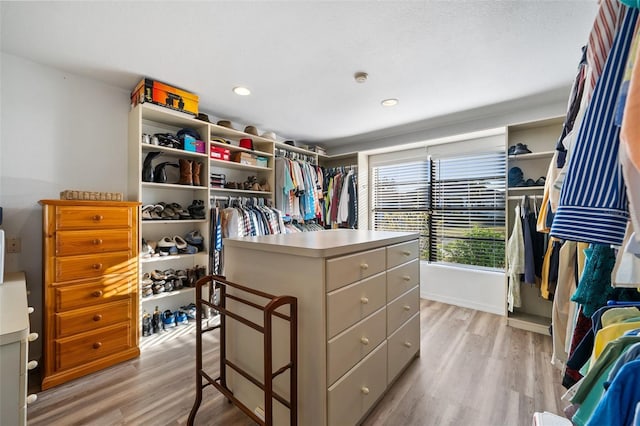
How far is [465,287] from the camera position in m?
3.50

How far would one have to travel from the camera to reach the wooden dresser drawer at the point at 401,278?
1771mm

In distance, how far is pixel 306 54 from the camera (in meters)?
A: 2.00

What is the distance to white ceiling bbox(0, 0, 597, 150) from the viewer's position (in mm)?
1569

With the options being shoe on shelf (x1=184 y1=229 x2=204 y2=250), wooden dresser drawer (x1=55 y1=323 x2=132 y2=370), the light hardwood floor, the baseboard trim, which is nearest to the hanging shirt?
the light hardwood floor

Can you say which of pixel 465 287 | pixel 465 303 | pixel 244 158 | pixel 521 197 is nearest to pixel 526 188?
pixel 521 197

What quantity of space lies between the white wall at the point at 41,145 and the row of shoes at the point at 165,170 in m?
0.32

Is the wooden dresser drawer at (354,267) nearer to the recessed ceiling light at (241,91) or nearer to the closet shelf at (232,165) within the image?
the recessed ceiling light at (241,91)

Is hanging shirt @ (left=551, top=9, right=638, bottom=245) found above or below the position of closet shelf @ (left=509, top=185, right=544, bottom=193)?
below

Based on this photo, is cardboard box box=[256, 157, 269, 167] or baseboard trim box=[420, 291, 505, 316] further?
cardboard box box=[256, 157, 269, 167]

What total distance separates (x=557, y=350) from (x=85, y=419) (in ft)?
10.6

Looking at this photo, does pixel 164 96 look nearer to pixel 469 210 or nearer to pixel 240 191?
pixel 240 191

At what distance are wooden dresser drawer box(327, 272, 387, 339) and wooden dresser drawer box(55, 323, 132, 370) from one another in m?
1.92

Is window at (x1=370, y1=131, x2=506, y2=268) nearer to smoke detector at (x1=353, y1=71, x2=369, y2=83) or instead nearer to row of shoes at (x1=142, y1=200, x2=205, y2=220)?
smoke detector at (x1=353, y1=71, x2=369, y2=83)

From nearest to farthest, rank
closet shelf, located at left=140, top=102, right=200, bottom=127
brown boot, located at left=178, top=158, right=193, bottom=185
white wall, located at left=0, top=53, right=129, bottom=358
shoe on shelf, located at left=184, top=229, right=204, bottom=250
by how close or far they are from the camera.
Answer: white wall, located at left=0, top=53, right=129, bottom=358
closet shelf, located at left=140, top=102, right=200, bottom=127
brown boot, located at left=178, top=158, right=193, bottom=185
shoe on shelf, located at left=184, top=229, right=204, bottom=250
